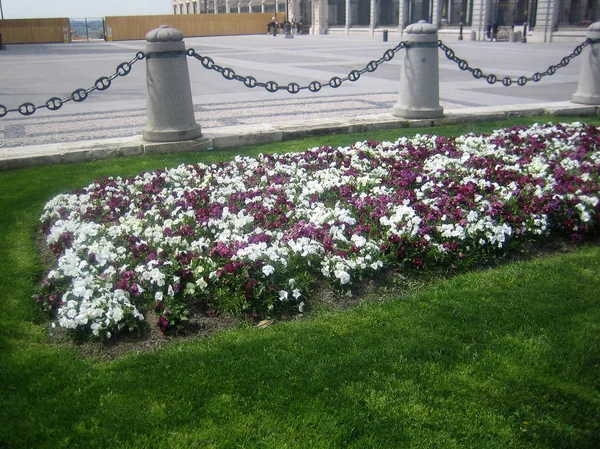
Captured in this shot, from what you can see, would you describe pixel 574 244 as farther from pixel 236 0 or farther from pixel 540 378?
pixel 236 0

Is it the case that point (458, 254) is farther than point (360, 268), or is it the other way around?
point (458, 254)

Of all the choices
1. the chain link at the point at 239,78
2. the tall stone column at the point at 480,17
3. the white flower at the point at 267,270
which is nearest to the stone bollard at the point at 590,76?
the chain link at the point at 239,78

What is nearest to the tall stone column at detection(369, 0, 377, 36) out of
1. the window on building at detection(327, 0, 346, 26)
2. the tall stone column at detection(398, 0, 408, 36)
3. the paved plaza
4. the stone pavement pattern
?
the tall stone column at detection(398, 0, 408, 36)

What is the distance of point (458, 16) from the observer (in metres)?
42.2

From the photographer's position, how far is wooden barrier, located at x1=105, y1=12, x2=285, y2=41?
5184 cm

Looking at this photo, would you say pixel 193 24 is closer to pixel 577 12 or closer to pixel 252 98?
pixel 577 12

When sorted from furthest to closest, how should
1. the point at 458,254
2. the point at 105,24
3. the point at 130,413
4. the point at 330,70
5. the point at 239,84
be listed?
1. the point at 105,24
2. the point at 330,70
3. the point at 239,84
4. the point at 458,254
5. the point at 130,413

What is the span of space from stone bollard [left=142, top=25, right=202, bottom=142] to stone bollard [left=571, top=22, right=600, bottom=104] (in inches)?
244

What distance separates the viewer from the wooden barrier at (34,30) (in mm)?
46625

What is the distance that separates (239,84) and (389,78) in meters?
3.79

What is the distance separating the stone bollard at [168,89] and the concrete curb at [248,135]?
150 millimetres

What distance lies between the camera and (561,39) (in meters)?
32.7

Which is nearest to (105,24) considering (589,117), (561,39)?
(561,39)

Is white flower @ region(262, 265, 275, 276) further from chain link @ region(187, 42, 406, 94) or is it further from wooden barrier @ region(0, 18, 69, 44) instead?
wooden barrier @ region(0, 18, 69, 44)
